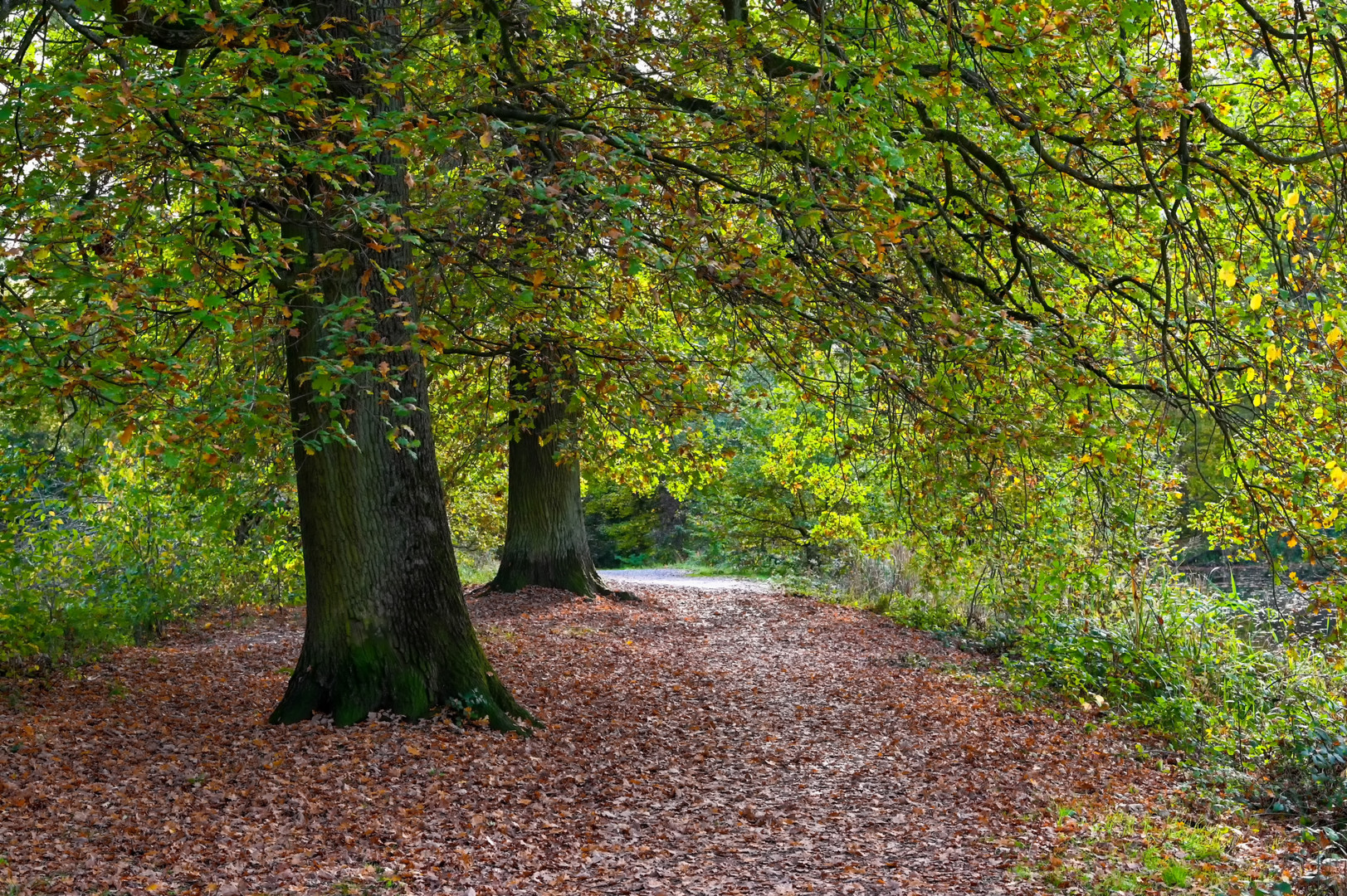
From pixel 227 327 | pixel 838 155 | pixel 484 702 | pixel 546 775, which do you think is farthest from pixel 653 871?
pixel 838 155

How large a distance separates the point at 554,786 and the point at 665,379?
2633 mm

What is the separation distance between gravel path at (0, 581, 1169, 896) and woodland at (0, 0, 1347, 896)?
39 mm

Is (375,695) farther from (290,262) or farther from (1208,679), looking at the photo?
(1208,679)

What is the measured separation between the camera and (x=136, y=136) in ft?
14.1

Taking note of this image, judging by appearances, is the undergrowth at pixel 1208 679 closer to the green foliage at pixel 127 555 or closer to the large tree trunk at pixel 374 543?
the large tree trunk at pixel 374 543

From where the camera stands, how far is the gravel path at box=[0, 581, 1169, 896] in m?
4.83

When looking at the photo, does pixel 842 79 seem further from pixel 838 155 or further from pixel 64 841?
pixel 64 841

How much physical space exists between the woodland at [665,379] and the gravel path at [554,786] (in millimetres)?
39

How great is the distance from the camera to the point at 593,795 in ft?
20.1

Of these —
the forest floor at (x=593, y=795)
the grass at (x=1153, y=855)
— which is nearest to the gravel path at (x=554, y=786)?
the forest floor at (x=593, y=795)

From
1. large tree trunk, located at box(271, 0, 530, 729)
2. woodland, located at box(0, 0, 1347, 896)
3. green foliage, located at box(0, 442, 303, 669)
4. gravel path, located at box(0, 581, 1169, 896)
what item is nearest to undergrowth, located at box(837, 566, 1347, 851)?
woodland, located at box(0, 0, 1347, 896)

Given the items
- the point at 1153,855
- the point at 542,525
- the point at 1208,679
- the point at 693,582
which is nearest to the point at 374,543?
the point at 1153,855

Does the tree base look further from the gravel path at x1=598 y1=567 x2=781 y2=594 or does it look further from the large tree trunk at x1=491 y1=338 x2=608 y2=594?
the gravel path at x1=598 y1=567 x2=781 y2=594

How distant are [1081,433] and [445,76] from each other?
5277 mm
